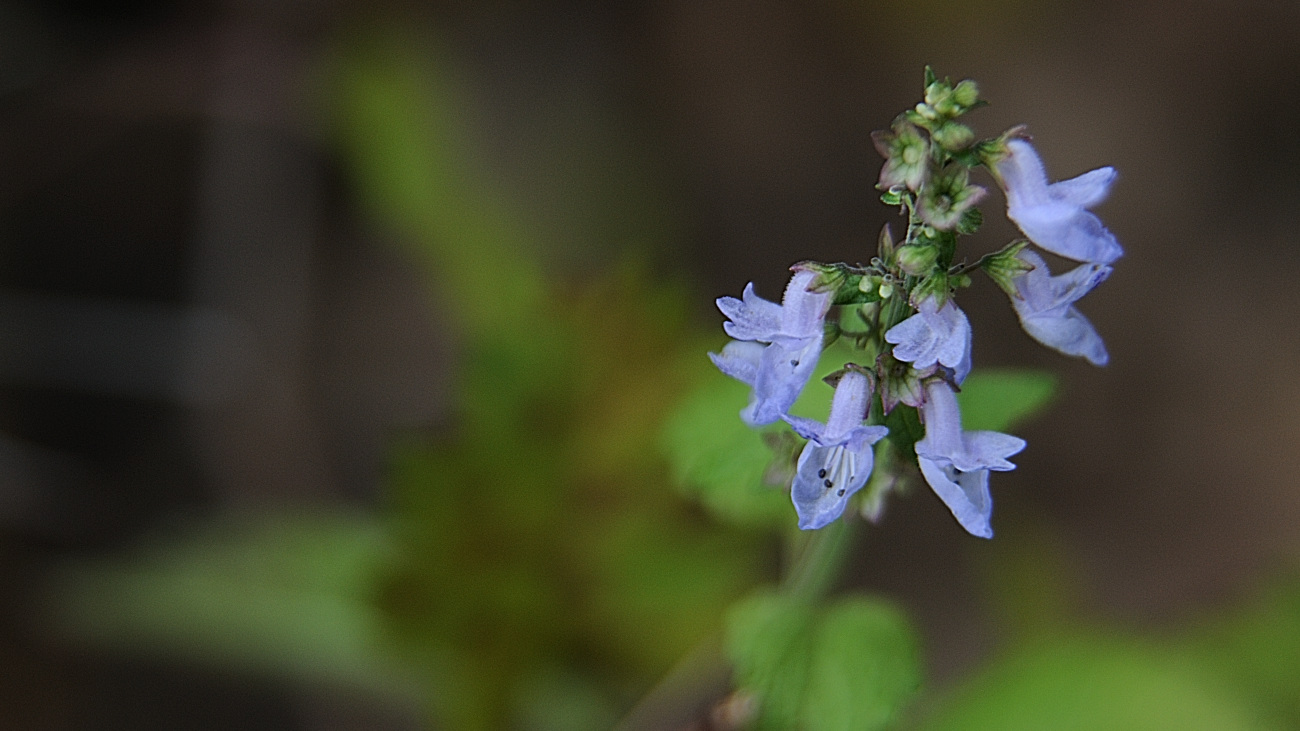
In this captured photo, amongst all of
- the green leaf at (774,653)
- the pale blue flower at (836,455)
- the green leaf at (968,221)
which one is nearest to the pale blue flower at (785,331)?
the pale blue flower at (836,455)

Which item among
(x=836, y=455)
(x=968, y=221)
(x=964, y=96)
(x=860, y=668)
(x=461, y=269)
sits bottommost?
(x=860, y=668)

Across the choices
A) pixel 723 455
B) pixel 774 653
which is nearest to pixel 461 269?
pixel 723 455

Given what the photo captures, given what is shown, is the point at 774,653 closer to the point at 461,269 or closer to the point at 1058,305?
the point at 1058,305

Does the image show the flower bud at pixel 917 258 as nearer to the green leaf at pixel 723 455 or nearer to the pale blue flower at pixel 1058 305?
the pale blue flower at pixel 1058 305

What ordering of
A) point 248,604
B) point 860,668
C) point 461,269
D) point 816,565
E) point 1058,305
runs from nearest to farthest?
point 1058,305, point 860,668, point 816,565, point 248,604, point 461,269

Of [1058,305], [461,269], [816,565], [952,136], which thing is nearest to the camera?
[952,136]

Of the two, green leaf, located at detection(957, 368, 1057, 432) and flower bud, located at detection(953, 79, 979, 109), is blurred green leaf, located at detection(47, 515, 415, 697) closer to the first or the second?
green leaf, located at detection(957, 368, 1057, 432)
